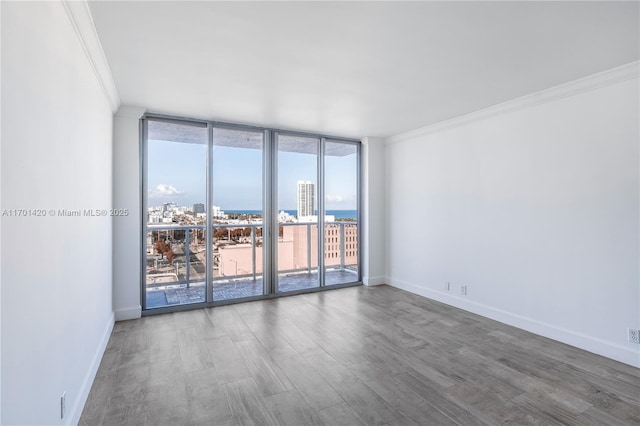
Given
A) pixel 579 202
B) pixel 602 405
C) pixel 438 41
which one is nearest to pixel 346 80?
pixel 438 41

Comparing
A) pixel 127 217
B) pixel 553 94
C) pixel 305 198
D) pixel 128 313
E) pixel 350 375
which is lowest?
pixel 350 375

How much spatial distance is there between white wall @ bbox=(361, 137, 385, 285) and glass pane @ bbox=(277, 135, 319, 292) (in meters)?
0.90

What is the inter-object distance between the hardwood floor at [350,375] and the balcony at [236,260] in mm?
613

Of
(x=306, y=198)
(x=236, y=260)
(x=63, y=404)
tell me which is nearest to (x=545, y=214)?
(x=306, y=198)

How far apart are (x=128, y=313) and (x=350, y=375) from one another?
2885 mm

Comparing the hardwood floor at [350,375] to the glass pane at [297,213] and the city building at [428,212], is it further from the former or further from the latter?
the glass pane at [297,213]

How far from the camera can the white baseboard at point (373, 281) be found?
568cm

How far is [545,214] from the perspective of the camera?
3473 millimetres

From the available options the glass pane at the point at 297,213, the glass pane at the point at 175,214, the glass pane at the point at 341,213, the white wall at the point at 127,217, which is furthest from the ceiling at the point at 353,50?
the glass pane at the point at 341,213

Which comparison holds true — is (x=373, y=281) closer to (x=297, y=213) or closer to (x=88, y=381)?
(x=297, y=213)

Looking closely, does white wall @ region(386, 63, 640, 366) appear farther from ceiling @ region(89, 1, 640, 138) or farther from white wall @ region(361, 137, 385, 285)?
white wall @ region(361, 137, 385, 285)

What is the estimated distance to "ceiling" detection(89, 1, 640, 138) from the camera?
2.07 m

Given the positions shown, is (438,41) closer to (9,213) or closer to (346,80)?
(346,80)

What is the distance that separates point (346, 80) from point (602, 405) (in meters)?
3.24
